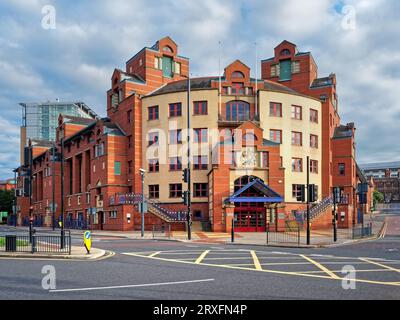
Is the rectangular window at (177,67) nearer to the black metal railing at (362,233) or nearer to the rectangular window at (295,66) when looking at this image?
the rectangular window at (295,66)

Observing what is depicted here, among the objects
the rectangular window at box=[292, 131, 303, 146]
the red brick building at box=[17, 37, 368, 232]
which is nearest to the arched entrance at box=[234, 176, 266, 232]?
the red brick building at box=[17, 37, 368, 232]

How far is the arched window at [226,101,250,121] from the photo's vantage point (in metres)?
49.8

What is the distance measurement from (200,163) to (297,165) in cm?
1199

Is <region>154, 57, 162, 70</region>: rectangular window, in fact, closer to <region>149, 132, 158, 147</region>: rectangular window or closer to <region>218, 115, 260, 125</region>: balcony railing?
<region>149, 132, 158, 147</region>: rectangular window

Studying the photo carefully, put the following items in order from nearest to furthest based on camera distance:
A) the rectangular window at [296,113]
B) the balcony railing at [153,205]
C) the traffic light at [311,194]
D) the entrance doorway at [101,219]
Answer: the traffic light at [311,194], the balcony railing at [153,205], the rectangular window at [296,113], the entrance doorway at [101,219]

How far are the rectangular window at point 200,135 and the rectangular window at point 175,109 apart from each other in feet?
9.08

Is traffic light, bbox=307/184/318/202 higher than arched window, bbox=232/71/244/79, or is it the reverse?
arched window, bbox=232/71/244/79

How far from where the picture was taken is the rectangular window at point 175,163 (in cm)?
4969

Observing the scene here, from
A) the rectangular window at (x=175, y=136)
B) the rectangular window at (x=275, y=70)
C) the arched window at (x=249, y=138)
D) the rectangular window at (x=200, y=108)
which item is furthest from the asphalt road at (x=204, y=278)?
the rectangular window at (x=275, y=70)

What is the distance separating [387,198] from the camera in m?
180

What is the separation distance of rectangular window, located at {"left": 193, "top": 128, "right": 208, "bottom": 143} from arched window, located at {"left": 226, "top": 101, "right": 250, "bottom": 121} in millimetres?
3199

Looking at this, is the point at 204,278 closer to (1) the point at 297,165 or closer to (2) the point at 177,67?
(1) the point at 297,165
